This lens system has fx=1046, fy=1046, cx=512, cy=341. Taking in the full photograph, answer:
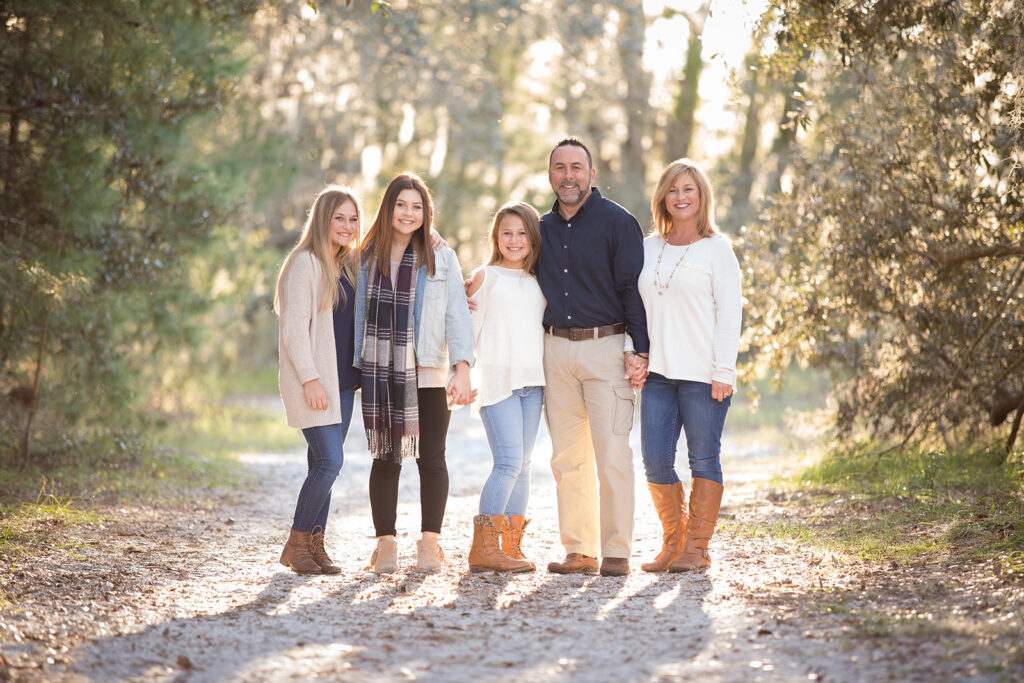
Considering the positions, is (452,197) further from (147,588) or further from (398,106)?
(147,588)

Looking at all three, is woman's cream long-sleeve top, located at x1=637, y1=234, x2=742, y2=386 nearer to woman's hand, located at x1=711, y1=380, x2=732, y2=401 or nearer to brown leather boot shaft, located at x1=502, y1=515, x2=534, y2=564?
woman's hand, located at x1=711, y1=380, x2=732, y2=401

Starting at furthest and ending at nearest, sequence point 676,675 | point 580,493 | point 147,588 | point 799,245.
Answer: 1. point 799,245
2. point 580,493
3. point 147,588
4. point 676,675

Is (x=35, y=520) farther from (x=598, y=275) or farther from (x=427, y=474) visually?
(x=598, y=275)

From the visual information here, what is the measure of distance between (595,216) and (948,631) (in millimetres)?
2581

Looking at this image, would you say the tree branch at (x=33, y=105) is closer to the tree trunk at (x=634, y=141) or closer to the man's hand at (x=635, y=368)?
the man's hand at (x=635, y=368)

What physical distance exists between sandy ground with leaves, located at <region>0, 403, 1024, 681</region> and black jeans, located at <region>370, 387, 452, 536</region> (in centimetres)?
30

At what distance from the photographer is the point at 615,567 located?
531 cm

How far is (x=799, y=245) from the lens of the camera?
840cm

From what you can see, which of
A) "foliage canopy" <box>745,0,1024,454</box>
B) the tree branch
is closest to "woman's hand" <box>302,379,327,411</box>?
"foliage canopy" <box>745,0,1024,454</box>

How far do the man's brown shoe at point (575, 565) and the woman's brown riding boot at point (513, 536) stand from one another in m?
0.12

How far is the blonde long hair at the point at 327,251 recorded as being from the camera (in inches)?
206

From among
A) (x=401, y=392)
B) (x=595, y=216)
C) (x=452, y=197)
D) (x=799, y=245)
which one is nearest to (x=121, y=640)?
(x=401, y=392)

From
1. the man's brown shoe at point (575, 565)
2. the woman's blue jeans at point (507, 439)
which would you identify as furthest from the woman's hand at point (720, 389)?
the man's brown shoe at point (575, 565)

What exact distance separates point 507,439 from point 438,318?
709mm
